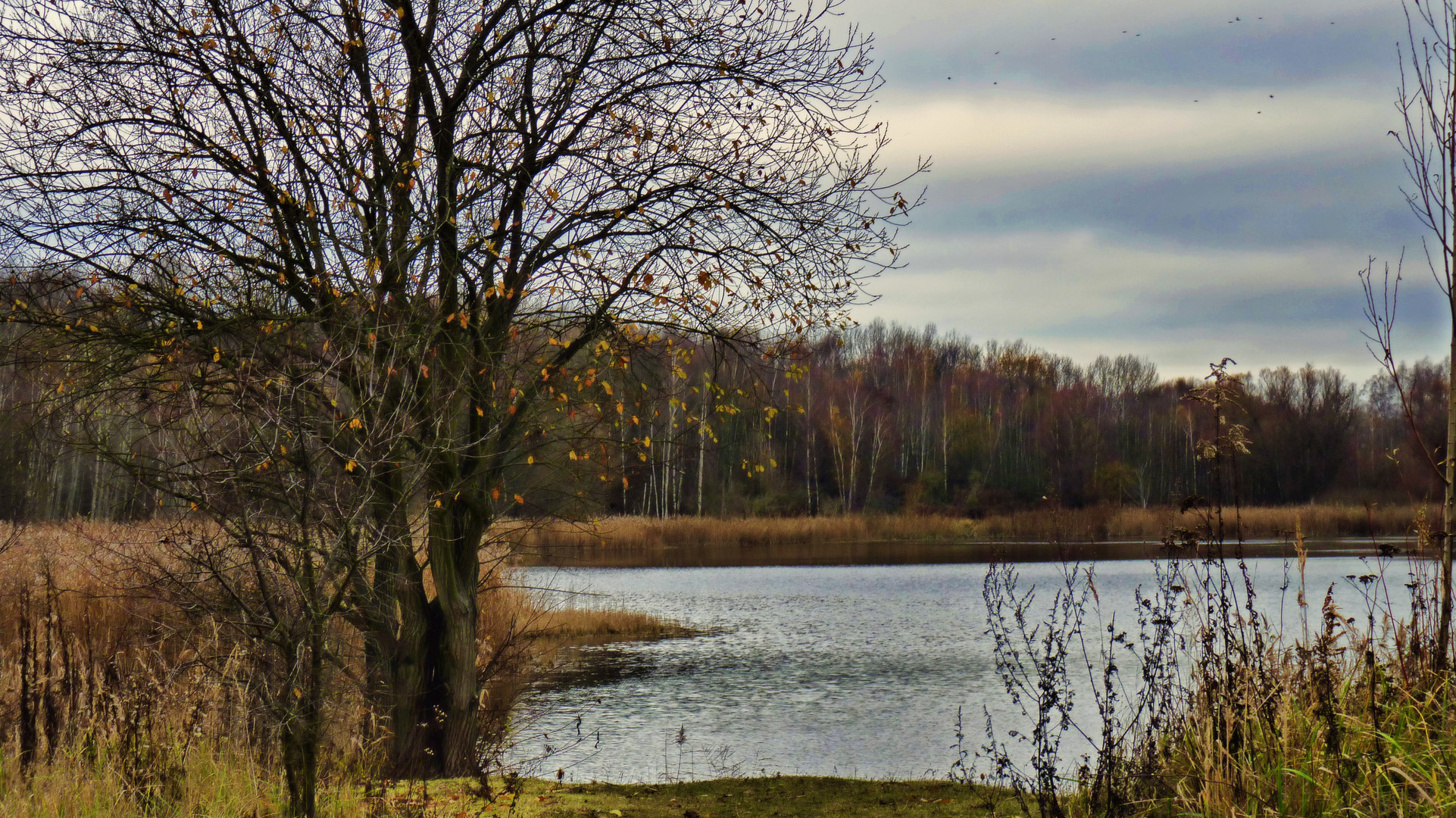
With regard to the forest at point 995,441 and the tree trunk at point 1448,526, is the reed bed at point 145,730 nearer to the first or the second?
the tree trunk at point 1448,526

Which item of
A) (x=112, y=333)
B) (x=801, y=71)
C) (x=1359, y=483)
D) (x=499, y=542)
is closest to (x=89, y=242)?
(x=112, y=333)

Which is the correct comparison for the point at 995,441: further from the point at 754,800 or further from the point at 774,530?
the point at 754,800

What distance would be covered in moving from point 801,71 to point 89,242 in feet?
16.7

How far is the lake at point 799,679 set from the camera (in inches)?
426

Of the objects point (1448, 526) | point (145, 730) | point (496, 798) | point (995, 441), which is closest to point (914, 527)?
point (995, 441)

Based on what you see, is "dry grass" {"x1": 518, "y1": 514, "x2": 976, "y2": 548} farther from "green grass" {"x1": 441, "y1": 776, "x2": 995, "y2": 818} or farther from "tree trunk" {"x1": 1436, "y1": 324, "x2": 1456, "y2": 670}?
→ "tree trunk" {"x1": 1436, "y1": 324, "x2": 1456, "y2": 670}

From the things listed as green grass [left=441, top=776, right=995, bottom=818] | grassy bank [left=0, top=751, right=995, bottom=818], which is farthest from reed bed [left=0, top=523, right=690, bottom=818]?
green grass [left=441, top=776, right=995, bottom=818]

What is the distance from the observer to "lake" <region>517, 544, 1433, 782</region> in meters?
10.8

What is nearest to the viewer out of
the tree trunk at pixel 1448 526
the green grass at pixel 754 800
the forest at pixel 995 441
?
the tree trunk at pixel 1448 526

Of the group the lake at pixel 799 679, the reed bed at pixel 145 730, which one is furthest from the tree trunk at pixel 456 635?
the lake at pixel 799 679

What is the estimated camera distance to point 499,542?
28.1 feet

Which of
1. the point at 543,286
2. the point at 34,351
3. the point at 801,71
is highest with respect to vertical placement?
the point at 801,71

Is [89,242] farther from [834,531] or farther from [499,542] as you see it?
[834,531]

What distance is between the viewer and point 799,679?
1537cm
